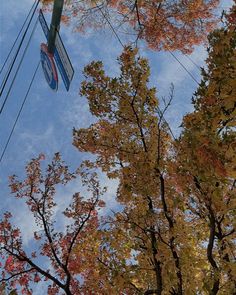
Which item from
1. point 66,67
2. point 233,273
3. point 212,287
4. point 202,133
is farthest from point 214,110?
point 212,287

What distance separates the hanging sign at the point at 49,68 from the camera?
14.0 ft

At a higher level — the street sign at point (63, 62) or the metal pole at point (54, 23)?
the metal pole at point (54, 23)

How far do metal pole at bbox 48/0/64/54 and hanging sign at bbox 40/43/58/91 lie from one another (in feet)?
0.40

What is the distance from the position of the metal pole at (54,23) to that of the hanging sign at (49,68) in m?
0.12

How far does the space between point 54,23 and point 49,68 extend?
1.94 ft

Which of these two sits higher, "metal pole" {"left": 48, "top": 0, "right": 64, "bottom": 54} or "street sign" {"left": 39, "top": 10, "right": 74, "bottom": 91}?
"metal pole" {"left": 48, "top": 0, "right": 64, "bottom": 54}

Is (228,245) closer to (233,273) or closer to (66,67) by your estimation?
(233,273)

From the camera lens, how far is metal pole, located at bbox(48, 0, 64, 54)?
12.8ft

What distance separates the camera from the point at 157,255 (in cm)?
618

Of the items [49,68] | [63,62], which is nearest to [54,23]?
[63,62]

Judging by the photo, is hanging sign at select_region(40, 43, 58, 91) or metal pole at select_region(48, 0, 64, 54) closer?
metal pole at select_region(48, 0, 64, 54)

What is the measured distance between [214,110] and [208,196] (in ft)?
5.90

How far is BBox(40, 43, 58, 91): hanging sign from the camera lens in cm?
426

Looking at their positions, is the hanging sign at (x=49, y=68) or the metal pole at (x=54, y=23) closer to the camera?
the metal pole at (x=54, y=23)
